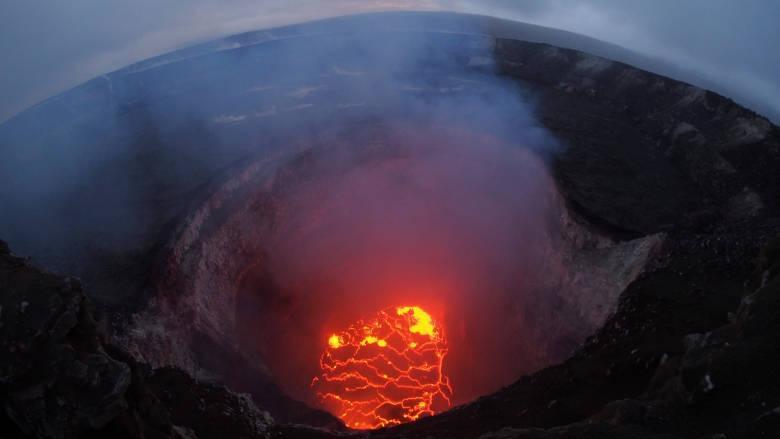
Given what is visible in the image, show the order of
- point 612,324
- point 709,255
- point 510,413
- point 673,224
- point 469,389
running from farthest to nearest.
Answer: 1. point 469,389
2. point 673,224
3. point 709,255
4. point 612,324
5. point 510,413

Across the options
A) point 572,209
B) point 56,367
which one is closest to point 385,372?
point 572,209

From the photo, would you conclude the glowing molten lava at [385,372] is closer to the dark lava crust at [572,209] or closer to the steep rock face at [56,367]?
the dark lava crust at [572,209]

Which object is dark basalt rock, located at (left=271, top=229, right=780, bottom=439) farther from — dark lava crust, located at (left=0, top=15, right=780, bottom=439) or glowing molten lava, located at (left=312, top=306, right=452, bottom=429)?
glowing molten lava, located at (left=312, top=306, right=452, bottom=429)

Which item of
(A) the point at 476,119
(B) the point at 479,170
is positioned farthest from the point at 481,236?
(A) the point at 476,119

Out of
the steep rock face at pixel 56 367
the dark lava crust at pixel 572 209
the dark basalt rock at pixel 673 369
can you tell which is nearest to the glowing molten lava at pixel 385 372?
the dark lava crust at pixel 572 209

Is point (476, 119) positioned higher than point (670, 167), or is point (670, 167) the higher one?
point (476, 119)

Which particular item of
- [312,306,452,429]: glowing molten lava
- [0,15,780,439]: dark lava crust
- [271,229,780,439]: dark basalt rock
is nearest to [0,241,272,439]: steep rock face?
[0,15,780,439]: dark lava crust

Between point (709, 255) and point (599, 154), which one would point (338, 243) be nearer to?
point (599, 154)
